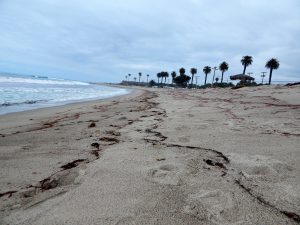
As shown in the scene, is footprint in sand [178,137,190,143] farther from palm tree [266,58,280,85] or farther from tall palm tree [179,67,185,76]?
tall palm tree [179,67,185,76]

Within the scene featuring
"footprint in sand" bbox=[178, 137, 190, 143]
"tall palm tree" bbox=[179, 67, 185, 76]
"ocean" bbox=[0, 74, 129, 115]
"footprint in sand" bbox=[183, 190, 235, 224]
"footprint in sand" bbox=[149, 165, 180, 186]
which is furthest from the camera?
Answer: "tall palm tree" bbox=[179, 67, 185, 76]

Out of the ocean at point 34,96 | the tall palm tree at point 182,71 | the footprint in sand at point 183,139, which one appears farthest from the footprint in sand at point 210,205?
the tall palm tree at point 182,71

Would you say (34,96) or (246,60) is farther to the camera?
(246,60)

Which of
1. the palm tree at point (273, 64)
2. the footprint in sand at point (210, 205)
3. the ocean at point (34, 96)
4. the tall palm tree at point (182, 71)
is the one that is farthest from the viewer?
the tall palm tree at point (182, 71)

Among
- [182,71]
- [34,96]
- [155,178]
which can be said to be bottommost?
[34,96]

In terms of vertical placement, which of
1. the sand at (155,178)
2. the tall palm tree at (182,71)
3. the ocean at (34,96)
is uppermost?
the tall palm tree at (182,71)

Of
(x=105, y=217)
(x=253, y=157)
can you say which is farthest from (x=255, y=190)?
(x=105, y=217)

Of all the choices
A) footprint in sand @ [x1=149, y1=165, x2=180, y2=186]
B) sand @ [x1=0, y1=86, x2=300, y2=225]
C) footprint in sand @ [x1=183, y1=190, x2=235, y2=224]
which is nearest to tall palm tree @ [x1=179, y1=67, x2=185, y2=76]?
sand @ [x1=0, y1=86, x2=300, y2=225]

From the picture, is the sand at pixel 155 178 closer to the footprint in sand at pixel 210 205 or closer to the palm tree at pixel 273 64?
the footprint in sand at pixel 210 205

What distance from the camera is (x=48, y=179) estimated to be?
2.79m

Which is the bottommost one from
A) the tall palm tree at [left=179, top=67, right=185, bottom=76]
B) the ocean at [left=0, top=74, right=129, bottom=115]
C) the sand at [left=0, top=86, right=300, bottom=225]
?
the ocean at [left=0, top=74, right=129, bottom=115]

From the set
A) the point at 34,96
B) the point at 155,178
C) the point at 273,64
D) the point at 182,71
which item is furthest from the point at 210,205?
the point at 182,71

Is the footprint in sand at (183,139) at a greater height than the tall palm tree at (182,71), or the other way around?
the tall palm tree at (182,71)

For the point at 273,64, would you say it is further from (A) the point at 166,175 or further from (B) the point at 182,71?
(A) the point at 166,175
